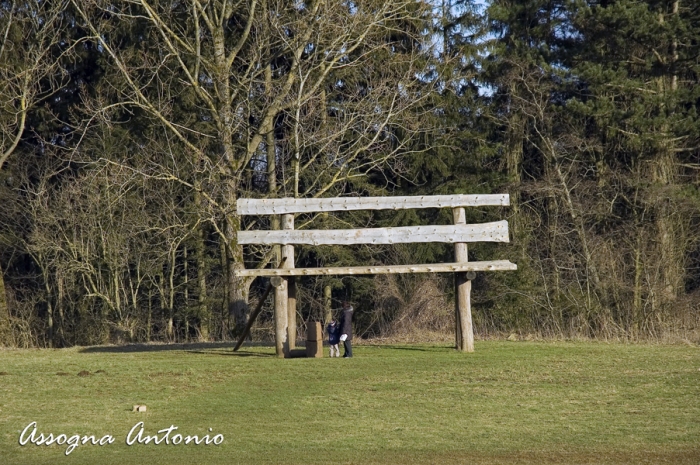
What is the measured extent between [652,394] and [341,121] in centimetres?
1704

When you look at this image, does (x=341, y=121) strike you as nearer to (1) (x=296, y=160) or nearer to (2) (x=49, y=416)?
(1) (x=296, y=160)

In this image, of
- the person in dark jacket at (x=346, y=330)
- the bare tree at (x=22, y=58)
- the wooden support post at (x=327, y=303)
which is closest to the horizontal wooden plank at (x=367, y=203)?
the person in dark jacket at (x=346, y=330)

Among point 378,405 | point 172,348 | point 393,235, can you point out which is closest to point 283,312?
point 393,235

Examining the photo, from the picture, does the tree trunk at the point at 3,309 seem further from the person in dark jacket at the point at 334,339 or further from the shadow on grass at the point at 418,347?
the person in dark jacket at the point at 334,339

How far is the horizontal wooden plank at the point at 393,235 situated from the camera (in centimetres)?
1812

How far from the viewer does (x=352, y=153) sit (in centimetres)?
2894

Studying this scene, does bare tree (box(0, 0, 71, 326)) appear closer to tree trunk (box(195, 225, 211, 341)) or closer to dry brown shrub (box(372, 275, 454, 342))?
tree trunk (box(195, 225, 211, 341))

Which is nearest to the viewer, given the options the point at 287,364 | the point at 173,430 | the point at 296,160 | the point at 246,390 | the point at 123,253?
the point at 173,430

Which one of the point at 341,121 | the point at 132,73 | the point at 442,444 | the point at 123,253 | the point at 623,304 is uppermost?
the point at 132,73

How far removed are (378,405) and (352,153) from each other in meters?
15.4

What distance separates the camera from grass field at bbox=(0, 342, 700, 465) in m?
11.9

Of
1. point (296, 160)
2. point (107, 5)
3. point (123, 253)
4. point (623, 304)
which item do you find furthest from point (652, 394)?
point (123, 253)

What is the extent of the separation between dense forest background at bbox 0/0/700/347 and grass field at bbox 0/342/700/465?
34.3 feet

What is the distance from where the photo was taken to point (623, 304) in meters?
33.3
